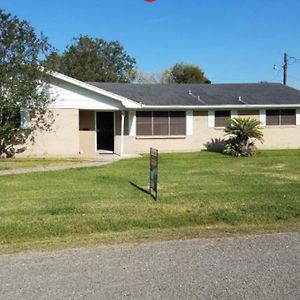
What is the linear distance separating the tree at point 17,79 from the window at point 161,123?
4.92m

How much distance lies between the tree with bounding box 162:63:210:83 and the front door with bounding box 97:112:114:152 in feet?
134

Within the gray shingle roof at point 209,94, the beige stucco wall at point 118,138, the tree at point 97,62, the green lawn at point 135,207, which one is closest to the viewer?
the green lawn at point 135,207

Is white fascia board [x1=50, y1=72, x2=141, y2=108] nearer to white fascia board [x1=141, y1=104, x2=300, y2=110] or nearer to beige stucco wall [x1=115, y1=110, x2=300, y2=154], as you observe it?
white fascia board [x1=141, y1=104, x2=300, y2=110]

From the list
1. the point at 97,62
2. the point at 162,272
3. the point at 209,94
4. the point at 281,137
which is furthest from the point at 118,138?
the point at 97,62

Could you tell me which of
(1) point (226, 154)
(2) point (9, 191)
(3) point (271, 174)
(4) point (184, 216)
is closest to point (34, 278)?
(4) point (184, 216)

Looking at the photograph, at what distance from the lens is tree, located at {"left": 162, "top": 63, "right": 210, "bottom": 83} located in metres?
62.7

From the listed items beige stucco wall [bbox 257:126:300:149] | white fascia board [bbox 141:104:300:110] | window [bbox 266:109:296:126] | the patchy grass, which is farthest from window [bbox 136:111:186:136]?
the patchy grass

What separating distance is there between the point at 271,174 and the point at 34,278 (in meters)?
9.90

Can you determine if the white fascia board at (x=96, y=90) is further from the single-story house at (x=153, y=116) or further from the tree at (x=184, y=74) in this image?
the tree at (x=184, y=74)

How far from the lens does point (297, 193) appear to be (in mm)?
9844

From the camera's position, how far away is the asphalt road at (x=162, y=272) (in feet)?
14.1

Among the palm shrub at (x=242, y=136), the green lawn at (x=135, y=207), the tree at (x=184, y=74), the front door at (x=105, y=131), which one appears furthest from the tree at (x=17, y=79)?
the tree at (x=184, y=74)

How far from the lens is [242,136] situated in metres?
21.3

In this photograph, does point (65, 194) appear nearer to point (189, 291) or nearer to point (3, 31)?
point (189, 291)
